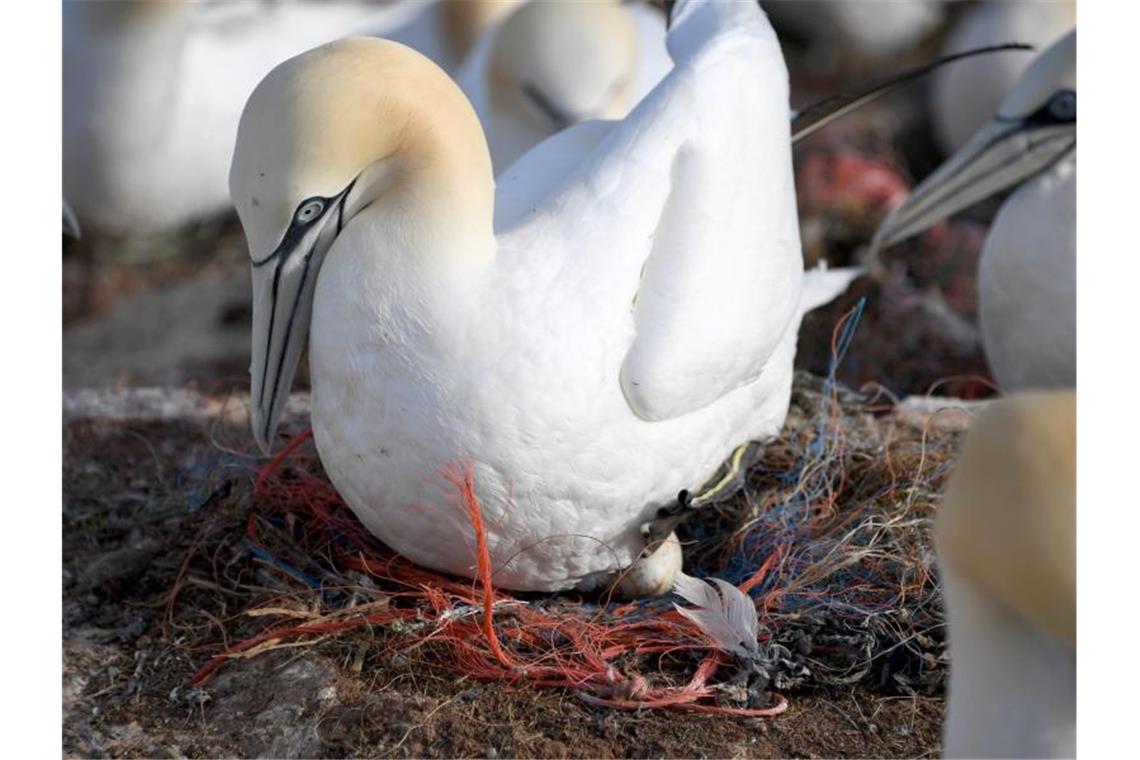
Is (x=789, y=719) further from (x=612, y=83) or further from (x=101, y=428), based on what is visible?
(x=612, y=83)

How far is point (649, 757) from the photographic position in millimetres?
3443

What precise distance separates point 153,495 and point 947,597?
2447 millimetres

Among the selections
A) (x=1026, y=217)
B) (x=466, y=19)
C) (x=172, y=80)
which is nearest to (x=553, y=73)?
(x=466, y=19)

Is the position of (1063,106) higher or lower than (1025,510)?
lower

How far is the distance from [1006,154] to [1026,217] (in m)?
0.20

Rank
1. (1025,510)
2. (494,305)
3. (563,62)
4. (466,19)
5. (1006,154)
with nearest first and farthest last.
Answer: (1025,510) → (494,305) → (1006,154) → (563,62) → (466,19)

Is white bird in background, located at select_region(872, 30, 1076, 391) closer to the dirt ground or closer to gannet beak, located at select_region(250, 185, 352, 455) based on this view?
the dirt ground

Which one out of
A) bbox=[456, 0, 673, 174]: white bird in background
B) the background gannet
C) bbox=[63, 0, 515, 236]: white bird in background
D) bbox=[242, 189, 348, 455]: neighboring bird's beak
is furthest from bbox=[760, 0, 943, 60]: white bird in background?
bbox=[242, 189, 348, 455]: neighboring bird's beak

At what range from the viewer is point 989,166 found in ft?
17.8

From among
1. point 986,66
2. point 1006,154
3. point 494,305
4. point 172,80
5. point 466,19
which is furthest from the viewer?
point 986,66

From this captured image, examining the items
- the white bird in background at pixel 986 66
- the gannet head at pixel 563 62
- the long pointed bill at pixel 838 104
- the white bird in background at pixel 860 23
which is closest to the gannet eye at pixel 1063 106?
the long pointed bill at pixel 838 104

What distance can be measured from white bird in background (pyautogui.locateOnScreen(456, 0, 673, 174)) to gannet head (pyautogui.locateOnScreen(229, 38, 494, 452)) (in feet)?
7.70

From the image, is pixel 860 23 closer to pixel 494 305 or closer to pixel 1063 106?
pixel 1063 106
